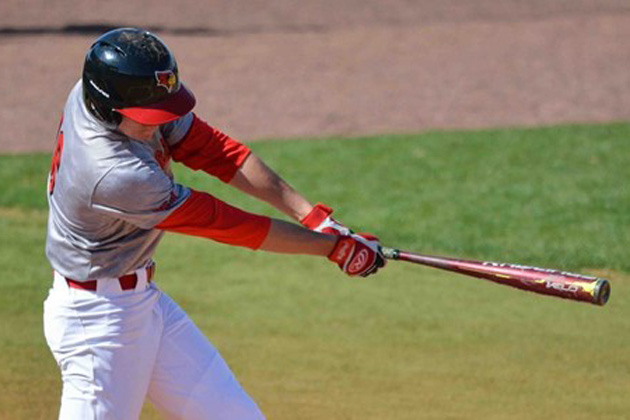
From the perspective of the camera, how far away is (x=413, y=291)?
880 cm

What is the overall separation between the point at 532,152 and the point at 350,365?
552 cm

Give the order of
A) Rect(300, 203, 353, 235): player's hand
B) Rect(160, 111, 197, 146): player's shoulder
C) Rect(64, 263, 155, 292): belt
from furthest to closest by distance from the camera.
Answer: Rect(300, 203, 353, 235): player's hand < Rect(160, 111, 197, 146): player's shoulder < Rect(64, 263, 155, 292): belt

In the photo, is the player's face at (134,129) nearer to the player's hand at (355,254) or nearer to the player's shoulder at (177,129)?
the player's shoulder at (177,129)

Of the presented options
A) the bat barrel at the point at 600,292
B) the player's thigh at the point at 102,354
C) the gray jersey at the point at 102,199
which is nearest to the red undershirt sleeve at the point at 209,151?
the gray jersey at the point at 102,199

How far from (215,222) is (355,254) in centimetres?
61

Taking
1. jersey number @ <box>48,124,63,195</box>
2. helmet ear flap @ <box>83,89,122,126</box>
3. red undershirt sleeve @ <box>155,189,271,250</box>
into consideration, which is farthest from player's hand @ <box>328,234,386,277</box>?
jersey number @ <box>48,124,63,195</box>

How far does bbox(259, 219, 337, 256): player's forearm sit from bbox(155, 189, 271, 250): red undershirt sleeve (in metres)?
0.03

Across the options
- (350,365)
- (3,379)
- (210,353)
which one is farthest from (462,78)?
(210,353)

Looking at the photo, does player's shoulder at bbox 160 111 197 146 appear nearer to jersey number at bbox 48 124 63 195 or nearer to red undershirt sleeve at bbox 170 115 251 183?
red undershirt sleeve at bbox 170 115 251 183

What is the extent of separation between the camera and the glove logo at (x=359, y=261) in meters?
4.75

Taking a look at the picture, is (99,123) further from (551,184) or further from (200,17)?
(200,17)

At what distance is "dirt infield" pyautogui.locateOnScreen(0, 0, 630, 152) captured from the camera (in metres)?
13.8

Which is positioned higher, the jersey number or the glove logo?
the glove logo

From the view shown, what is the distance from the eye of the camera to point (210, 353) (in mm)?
4633
